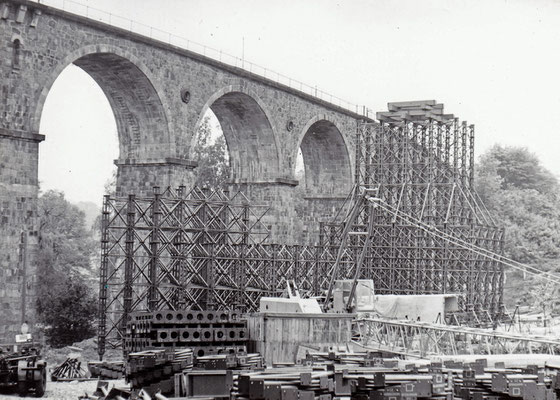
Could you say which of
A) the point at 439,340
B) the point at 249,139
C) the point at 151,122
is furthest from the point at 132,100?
the point at 439,340

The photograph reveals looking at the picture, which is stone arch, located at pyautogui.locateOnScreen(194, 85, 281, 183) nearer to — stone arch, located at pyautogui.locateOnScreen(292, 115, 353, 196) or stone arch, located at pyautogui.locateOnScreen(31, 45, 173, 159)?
stone arch, located at pyautogui.locateOnScreen(31, 45, 173, 159)

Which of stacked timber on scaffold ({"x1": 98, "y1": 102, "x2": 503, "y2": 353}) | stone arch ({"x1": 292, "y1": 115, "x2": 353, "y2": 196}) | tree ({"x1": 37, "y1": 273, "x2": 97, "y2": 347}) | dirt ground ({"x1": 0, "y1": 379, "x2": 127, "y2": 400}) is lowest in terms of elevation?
dirt ground ({"x1": 0, "y1": 379, "x2": 127, "y2": 400})

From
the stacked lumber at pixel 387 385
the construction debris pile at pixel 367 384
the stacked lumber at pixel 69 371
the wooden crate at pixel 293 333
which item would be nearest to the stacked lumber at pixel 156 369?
the construction debris pile at pixel 367 384

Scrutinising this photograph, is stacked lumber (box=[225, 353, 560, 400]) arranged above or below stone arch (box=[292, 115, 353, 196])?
below

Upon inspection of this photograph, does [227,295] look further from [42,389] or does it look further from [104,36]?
[42,389]

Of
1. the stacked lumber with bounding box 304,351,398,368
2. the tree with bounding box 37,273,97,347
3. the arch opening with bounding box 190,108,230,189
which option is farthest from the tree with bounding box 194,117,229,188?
the stacked lumber with bounding box 304,351,398,368

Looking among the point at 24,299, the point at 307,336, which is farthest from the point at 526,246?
the point at 24,299

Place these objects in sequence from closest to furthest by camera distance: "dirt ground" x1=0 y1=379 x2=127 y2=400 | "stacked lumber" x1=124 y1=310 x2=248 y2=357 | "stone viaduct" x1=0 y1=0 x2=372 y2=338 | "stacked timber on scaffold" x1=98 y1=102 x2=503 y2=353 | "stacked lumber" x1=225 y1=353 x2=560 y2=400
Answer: "stacked lumber" x1=225 y1=353 x2=560 y2=400 < "dirt ground" x1=0 y1=379 x2=127 y2=400 < "stacked lumber" x1=124 y1=310 x2=248 y2=357 < "stone viaduct" x1=0 y1=0 x2=372 y2=338 < "stacked timber on scaffold" x1=98 y1=102 x2=503 y2=353
